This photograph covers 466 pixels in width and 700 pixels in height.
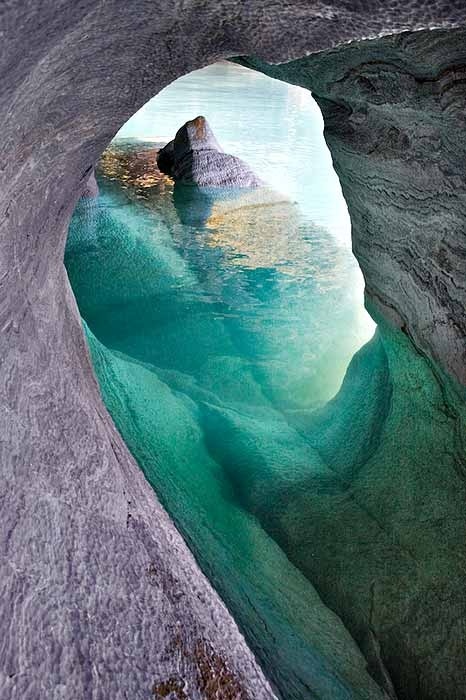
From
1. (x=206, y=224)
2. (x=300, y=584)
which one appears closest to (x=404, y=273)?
(x=300, y=584)

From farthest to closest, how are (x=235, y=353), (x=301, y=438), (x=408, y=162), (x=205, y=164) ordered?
(x=205, y=164), (x=235, y=353), (x=301, y=438), (x=408, y=162)

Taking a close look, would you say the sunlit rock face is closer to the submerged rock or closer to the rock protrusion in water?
the rock protrusion in water

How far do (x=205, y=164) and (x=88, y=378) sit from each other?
33.1 ft

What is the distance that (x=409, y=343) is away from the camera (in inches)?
129

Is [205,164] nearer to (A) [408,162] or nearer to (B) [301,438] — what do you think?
(B) [301,438]

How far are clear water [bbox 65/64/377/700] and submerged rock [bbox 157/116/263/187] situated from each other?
0.51 metres

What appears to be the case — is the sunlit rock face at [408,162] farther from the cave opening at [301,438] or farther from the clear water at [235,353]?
the clear water at [235,353]

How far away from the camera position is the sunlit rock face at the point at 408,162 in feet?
7.13

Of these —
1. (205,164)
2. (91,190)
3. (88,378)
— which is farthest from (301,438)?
(205,164)

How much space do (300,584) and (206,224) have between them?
7.33 metres

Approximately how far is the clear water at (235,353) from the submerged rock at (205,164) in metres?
0.51

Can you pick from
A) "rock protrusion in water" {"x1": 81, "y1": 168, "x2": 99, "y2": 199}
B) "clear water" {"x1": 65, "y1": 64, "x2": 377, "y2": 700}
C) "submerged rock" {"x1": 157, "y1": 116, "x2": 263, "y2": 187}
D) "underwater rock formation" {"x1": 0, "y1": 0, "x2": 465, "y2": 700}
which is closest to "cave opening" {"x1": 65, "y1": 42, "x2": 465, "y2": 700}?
"clear water" {"x1": 65, "y1": 64, "x2": 377, "y2": 700}

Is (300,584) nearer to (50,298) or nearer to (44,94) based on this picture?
(50,298)

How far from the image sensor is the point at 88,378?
2.17 meters
